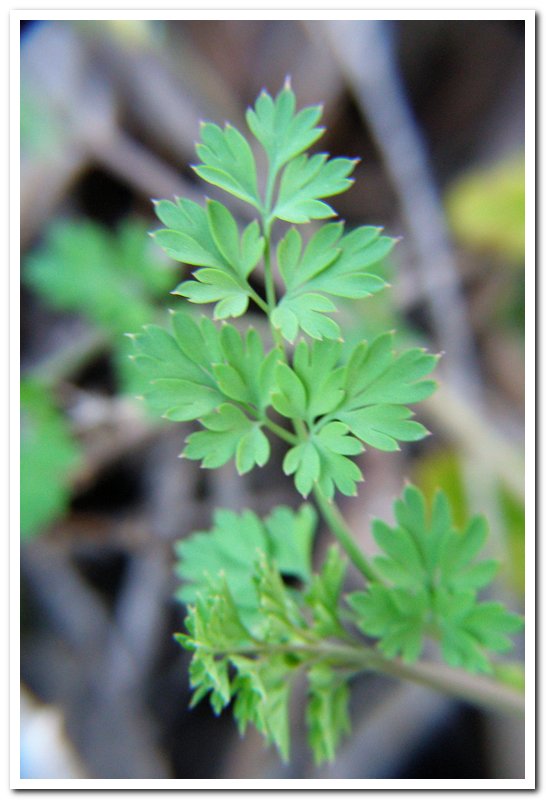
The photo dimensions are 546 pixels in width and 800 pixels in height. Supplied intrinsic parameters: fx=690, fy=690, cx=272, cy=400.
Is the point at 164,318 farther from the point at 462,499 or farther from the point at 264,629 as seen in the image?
the point at 264,629

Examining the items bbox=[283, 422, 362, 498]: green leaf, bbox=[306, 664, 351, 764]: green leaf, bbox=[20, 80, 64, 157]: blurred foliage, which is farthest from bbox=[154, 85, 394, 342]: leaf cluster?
bbox=[20, 80, 64, 157]: blurred foliage

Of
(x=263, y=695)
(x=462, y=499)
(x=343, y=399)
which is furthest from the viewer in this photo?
(x=462, y=499)

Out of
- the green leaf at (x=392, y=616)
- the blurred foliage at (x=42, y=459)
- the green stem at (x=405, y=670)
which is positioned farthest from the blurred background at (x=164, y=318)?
the green leaf at (x=392, y=616)

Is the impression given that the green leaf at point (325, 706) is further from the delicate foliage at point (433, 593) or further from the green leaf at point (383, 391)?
the green leaf at point (383, 391)

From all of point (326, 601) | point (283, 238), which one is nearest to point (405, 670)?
point (326, 601)

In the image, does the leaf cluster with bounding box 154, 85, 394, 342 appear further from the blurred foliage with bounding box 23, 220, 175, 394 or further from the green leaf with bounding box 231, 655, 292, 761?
the blurred foliage with bounding box 23, 220, 175, 394
